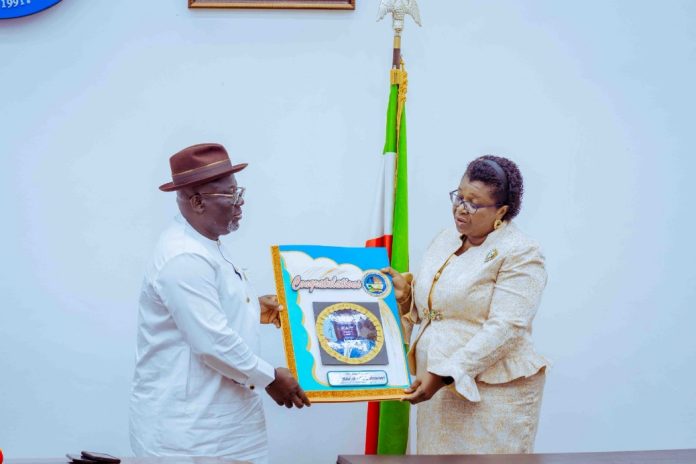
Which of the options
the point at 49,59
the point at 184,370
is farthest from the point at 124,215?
the point at 184,370

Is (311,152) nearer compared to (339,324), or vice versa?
(339,324)

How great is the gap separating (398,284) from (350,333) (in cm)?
37

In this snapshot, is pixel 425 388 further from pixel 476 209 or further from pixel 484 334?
pixel 476 209

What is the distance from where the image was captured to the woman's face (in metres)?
3.36

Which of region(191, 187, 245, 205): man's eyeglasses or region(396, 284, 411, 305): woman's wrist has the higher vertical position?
region(191, 187, 245, 205): man's eyeglasses

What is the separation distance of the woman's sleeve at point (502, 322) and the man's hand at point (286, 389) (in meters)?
0.49

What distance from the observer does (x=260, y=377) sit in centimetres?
303

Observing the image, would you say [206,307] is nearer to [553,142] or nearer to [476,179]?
[476,179]

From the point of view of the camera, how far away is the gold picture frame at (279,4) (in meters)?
4.29

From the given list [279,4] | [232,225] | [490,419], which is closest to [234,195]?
[232,225]

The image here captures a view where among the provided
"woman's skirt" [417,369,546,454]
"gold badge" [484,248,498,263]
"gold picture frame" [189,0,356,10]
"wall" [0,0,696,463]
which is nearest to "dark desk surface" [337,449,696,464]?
"woman's skirt" [417,369,546,454]

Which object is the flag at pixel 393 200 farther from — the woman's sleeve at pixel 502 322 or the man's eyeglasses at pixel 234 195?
the man's eyeglasses at pixel 234 195

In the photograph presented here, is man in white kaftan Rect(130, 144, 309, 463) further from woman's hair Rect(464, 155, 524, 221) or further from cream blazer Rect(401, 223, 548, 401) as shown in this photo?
woman's hair Rect(464, 155, 524, 221)

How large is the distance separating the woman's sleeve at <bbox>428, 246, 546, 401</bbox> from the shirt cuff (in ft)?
1.98
